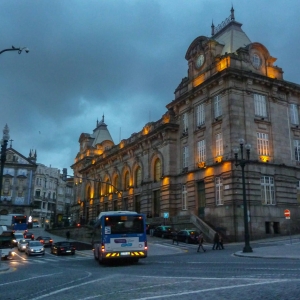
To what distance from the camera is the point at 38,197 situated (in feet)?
356

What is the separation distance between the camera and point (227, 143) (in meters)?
39.3

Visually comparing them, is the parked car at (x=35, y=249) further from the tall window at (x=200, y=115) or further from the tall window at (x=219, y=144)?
the tall window at (x=200, y=115)

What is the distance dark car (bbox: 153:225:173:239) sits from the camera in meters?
40.5

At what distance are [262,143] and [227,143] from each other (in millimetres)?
4581

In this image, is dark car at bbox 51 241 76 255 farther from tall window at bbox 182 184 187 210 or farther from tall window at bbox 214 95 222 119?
tall window at bbox 214 95 222 119

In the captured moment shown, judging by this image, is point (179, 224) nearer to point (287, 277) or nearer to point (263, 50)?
point (263, 50)

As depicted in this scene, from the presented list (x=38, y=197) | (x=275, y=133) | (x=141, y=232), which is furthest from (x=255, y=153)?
(x=38, y=197)

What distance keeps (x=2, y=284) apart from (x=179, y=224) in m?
30.6

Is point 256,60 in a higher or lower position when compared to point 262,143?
higher

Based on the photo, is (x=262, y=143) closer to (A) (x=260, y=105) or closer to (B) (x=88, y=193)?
(A) (x=260, y=105)

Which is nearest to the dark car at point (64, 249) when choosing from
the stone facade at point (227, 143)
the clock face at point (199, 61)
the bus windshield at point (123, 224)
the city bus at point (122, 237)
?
the stone facade at point (227, 143)

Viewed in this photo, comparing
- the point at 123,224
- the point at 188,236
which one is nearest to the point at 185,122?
the point at 188,236

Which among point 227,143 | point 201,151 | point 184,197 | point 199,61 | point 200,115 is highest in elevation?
point 199,61

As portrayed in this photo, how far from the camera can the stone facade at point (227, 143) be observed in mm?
38469
